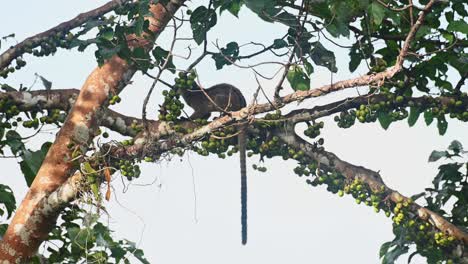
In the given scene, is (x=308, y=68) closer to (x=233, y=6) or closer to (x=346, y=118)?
(x=346, y=118)

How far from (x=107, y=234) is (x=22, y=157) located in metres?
1.07

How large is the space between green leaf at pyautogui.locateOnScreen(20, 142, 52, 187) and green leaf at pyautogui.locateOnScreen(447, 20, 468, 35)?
3.25 m

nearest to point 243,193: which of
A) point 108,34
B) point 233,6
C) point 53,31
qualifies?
point 108,34

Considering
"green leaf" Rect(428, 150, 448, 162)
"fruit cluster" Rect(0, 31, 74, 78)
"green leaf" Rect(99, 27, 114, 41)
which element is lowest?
"green leaf" Rect(428, 150, 448, 162)

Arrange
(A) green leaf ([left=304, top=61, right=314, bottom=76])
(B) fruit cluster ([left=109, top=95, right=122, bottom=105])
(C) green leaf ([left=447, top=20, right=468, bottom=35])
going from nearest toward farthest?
(C) green leaf ([left=447, top=20, right=468, bottom=35]), (B) fruit cluster ([left=109, top=95, right=122, bottom=105]), (A) green leaf ([left=304, top=61, right=314, bottom=76])

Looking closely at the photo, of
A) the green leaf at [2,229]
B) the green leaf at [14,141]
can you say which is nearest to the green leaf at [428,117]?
the green leaf at [14,141]

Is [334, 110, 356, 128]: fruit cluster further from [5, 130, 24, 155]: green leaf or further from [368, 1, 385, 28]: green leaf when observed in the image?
[5, 130, 24, 155]: green leaf

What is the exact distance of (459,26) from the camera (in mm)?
5586

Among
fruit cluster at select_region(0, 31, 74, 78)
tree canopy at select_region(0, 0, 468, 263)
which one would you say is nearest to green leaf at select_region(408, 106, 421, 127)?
tree canopy at select_region(0, 0, 468, 263)

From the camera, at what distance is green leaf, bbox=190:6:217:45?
586 cm

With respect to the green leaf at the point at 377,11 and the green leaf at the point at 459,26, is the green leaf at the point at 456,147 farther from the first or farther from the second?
the green leaf at the point at 377,11

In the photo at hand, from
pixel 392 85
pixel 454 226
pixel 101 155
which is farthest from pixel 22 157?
pixel 454 226

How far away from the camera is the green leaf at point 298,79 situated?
19.7 ft

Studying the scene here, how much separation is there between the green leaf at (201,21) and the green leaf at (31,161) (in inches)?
58.4
